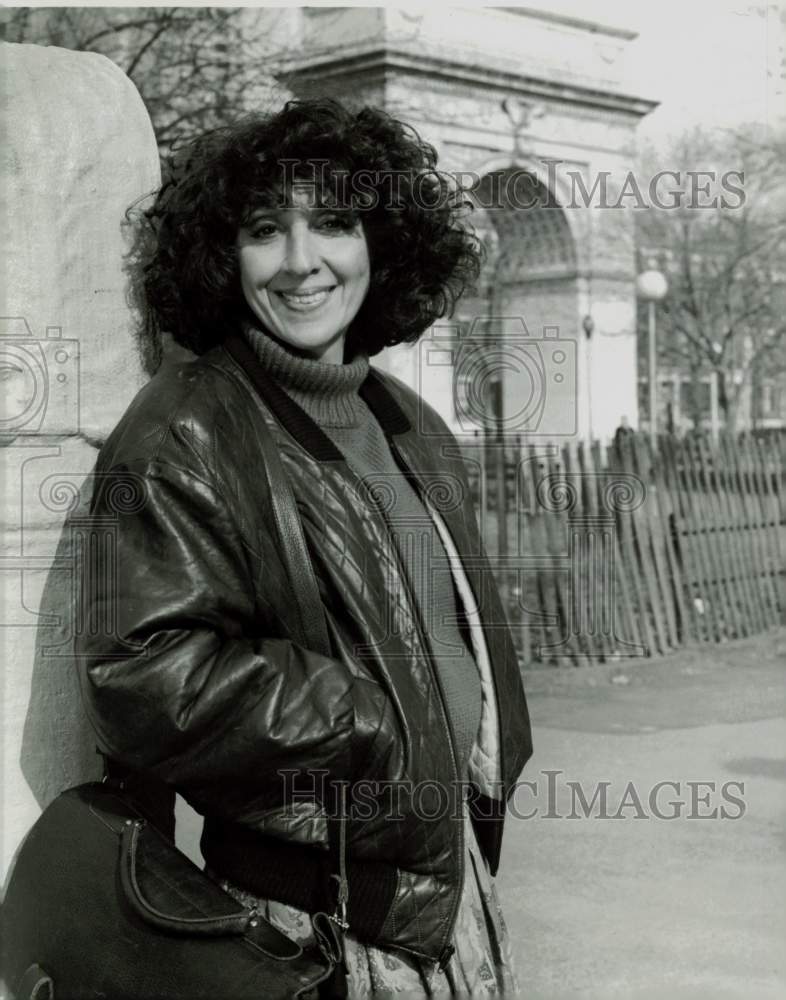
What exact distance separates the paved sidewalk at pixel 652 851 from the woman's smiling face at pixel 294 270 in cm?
172

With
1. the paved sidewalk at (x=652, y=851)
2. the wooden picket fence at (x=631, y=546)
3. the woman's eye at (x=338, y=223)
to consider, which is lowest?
the paved sidewalk at (x=652, y=851)

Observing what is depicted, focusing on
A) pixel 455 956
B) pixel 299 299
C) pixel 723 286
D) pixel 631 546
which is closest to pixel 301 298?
pixel 299 299

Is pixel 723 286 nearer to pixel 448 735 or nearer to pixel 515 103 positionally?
pixel 515 103

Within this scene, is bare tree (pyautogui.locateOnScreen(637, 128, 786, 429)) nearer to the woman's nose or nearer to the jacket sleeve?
the woman's nose

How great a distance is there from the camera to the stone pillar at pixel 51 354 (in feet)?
6.82

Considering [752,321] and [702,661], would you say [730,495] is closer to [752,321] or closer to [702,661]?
[702,661]

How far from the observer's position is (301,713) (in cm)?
183

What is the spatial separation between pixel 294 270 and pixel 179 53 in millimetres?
7891

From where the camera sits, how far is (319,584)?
196 cm

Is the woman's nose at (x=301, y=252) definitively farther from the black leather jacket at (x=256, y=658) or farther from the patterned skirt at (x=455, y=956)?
the patterned skirt at (x=455, y=956)

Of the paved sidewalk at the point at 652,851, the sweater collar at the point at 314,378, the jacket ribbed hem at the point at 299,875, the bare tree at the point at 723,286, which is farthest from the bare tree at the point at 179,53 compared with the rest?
Answer: the bare tree at the point at 723,286

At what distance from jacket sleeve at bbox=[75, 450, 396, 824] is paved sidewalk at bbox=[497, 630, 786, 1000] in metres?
1.67

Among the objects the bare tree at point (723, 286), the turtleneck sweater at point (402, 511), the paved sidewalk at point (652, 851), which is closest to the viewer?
the turtleneck sweater at point (402, 511)

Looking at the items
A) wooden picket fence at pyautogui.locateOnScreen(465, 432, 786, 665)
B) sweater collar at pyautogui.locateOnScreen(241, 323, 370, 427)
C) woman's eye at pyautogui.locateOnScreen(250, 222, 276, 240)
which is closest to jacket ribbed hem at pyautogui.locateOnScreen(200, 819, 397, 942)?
sweater collar at pyautogui.locateOnScreen(241, 323, 370, 427)
